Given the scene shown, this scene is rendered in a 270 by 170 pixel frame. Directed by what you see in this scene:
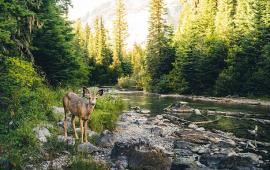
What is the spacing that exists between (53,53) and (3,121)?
13134mm

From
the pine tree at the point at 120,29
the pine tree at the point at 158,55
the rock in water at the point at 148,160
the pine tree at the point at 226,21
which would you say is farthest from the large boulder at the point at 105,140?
the pine tree at the point at 120,29

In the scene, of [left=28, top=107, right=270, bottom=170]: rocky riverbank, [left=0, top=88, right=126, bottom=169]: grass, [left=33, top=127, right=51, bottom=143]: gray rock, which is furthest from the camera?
[left=33, top=127, right=51, bottom=143]: gray rock

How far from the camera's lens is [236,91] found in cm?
4909

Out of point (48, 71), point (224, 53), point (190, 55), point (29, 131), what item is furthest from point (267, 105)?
point (29, 131)

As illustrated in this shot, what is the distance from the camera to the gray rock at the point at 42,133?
13.4 meters

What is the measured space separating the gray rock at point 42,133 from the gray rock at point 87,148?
1.27 meters

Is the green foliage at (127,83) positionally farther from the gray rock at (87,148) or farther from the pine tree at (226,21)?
the gray rock at (87,148)

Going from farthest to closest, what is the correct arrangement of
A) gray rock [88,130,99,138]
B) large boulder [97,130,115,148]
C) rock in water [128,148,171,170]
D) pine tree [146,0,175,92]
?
1. pine tree [146,0,175,92]
2. gray rock [88,130,99,138]
3. large boulder [97,130,115,148]
4. rock in water [128,148,171,170]

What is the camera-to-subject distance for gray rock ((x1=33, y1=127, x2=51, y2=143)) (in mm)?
13398

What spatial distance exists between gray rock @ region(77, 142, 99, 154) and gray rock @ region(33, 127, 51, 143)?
127 centimetres

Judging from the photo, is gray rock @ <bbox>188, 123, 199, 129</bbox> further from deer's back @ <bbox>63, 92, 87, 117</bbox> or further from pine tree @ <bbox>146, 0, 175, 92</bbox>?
pine tree @ <bbox>146, 0, 175, 92</bbox>

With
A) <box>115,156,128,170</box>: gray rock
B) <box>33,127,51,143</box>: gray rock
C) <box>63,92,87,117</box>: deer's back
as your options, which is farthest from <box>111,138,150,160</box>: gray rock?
<box>33,127,51,143</box>: gray rock

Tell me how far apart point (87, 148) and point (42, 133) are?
69.8 inches

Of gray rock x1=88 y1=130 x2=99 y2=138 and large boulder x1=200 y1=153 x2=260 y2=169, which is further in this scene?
gray rock x1=88 y1=130 x2=99 y2=138
